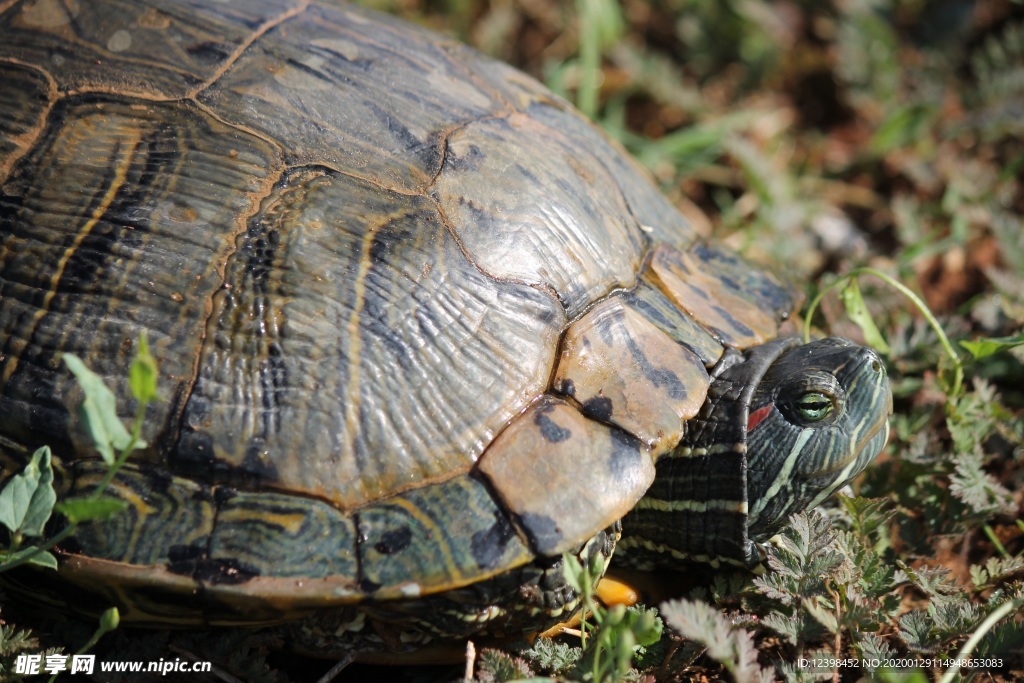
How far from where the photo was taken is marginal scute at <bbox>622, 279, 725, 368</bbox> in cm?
280

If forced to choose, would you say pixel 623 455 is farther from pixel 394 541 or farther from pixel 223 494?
pixel 223 494

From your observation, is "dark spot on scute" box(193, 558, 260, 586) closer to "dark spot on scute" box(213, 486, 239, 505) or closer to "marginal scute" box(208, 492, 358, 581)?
"marginal scute" box(208, 492, 358, 581)

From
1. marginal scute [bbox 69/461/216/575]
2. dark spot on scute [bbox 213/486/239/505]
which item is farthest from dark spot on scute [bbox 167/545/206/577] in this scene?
dark spot on scute [bbox 213/486/239/505]

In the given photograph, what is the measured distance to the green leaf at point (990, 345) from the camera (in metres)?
3.04

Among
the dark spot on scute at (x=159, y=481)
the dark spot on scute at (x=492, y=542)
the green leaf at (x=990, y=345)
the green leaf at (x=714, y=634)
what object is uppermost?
the green leaf at (x=990, y=345)

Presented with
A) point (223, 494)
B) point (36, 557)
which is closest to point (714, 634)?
point (223, 494)

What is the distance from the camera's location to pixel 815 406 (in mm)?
2734

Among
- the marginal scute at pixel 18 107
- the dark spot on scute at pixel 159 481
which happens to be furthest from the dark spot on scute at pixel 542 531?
the marginal scute at pixel 18 107

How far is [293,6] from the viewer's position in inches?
121

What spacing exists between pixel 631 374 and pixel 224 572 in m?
1.26

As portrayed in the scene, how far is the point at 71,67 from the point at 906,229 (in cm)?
369

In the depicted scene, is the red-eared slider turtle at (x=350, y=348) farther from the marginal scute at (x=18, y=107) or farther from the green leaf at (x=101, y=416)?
the green leaf at (x=101, y=416)

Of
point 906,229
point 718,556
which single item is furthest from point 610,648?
point 906,229

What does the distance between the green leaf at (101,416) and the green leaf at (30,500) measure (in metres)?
0.36
